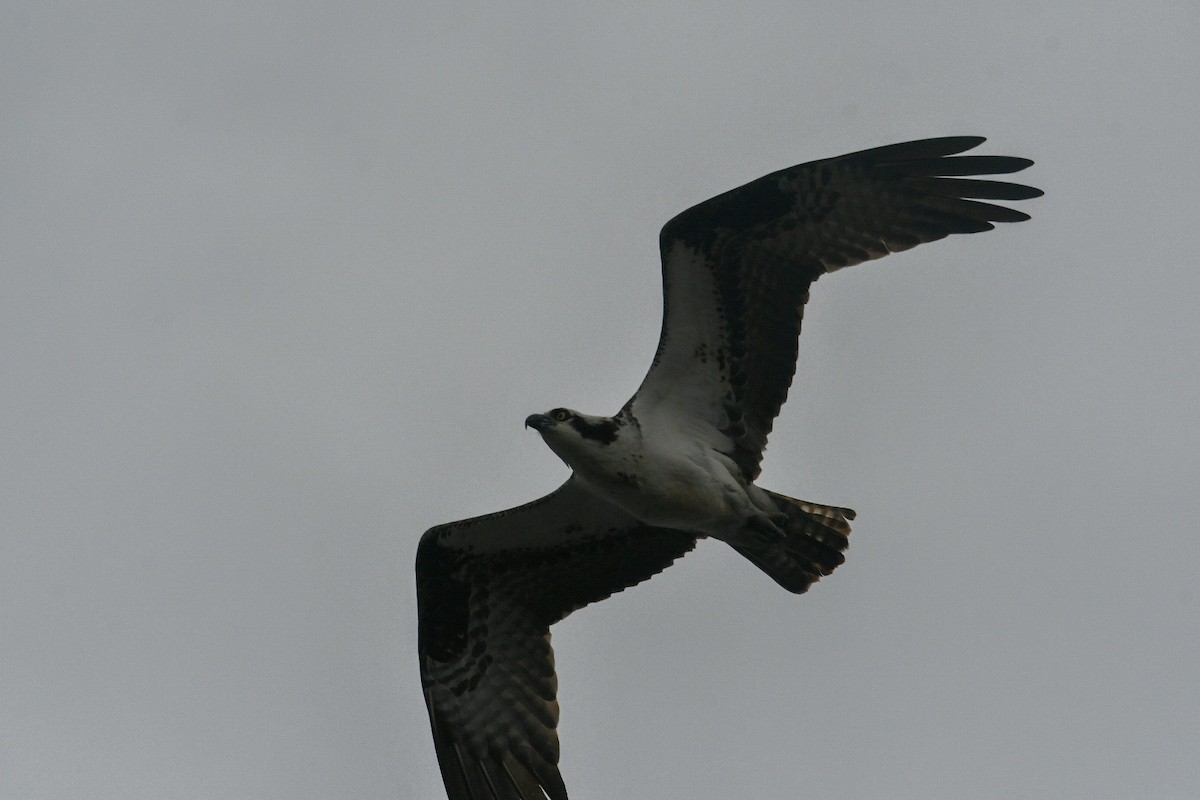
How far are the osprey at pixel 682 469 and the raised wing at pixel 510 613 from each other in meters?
0.01

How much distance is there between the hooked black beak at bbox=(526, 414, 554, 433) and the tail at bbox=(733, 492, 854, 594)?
1.94m

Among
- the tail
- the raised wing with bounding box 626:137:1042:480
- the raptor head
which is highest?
the raised wing with bounding box 626:137:1042:480

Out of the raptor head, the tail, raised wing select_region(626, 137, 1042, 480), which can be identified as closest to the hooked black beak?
the raptor head

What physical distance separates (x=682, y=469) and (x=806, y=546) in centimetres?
128

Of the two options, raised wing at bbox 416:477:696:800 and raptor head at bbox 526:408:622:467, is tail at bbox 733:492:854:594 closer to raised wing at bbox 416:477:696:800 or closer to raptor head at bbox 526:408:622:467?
raised wing at bbox 416:477:696:800

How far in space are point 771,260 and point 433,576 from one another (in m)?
3.66

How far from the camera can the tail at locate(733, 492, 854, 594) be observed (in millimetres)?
12117

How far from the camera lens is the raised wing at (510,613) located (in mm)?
12430

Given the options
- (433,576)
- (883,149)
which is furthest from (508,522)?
(883,149)

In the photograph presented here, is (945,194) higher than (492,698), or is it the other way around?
(945,194)

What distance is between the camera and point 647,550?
1256 cm

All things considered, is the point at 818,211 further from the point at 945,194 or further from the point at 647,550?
the point at 647,550

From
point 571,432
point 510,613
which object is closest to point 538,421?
point 571,432

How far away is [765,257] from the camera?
11.9 m
